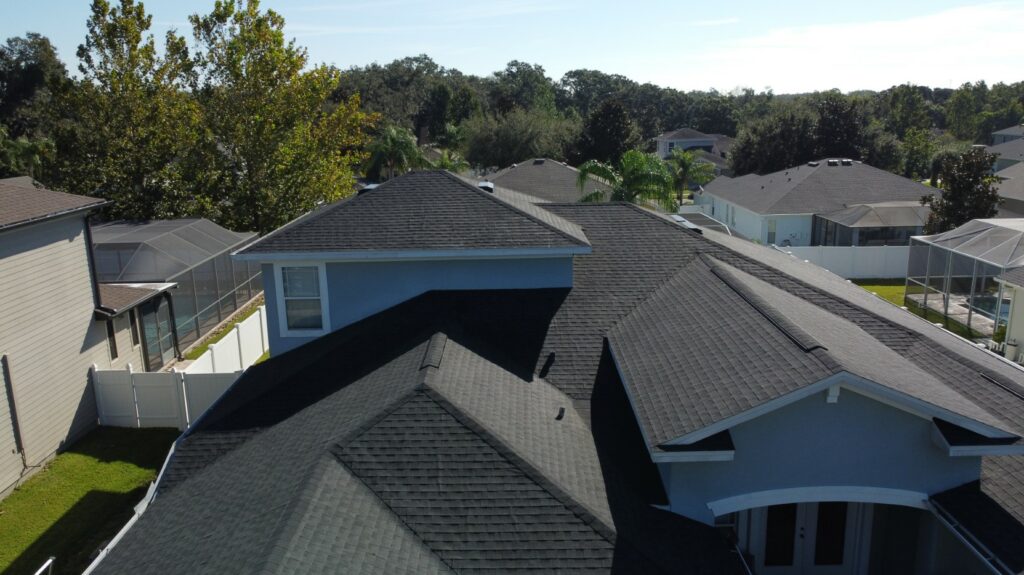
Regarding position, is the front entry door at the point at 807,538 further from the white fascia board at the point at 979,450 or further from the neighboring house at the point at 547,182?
the neighboring house at the point at 547,182

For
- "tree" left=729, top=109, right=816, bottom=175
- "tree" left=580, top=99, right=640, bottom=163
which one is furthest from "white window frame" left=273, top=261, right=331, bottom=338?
"tree" left=729, top=109, right=816, bottom=175

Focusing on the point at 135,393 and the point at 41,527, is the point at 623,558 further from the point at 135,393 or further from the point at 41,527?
the point at 135,393

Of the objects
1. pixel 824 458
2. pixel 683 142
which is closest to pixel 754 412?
pixel 824 458

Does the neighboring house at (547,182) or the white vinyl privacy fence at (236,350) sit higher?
the neighboring house at (547,182)

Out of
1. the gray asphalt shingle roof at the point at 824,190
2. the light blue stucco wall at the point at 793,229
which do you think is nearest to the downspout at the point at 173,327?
the gray asphalt shingle roof at the point at 824,190

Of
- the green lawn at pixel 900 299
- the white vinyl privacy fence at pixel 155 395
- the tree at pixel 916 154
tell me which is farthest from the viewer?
the tree at pixel 916 154

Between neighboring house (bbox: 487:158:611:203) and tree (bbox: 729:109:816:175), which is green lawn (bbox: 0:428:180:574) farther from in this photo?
tree (bbox: 729:109:816:175)

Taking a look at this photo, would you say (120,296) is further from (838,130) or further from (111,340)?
(838,130)

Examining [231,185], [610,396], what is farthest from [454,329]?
[231,185]
